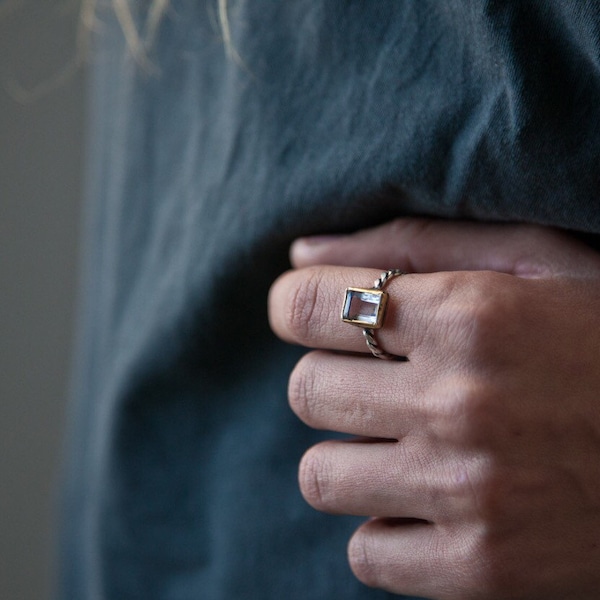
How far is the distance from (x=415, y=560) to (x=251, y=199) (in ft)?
1.05

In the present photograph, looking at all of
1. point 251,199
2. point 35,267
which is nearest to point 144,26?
point 251,199

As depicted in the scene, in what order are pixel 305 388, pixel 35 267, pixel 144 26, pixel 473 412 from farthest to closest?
pixel 35 267 → pixel 144 26 → pixel 305 388 → pixel 473 412

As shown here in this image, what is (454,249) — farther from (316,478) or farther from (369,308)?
(316,478)

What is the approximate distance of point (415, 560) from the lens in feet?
1.65

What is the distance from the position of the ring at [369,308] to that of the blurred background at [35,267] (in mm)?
1024

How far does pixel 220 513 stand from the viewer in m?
0.72

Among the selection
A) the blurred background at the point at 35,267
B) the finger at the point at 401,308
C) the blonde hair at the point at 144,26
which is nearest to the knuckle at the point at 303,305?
the finger at the point at 401,308

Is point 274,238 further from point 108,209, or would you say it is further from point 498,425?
point 108,209

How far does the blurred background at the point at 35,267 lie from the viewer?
4.26 ft

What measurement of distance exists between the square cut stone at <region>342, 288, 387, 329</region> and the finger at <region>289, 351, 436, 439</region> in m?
0.04

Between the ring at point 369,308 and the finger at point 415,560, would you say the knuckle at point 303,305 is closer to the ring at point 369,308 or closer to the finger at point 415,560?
the ring at point 369,308

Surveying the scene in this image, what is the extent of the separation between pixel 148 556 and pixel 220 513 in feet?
0.42

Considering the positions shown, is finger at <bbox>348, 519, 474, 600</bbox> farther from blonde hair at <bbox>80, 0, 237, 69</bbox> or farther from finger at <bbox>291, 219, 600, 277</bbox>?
blonde hair at <bbox>80, 0, 237, 69</bbox>

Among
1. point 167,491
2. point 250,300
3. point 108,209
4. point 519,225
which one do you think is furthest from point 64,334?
point 519,225
